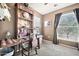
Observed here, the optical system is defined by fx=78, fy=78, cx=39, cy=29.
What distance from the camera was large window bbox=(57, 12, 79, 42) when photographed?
4.78ft

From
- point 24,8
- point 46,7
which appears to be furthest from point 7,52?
point 46,7

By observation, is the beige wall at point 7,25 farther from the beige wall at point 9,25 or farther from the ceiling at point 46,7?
the ceiling at point 46,7

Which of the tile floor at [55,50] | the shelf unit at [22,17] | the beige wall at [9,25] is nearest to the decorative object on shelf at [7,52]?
the beige wall at [9,25]

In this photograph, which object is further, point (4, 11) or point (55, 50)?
point (55, 50)

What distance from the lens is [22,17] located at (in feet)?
4.97

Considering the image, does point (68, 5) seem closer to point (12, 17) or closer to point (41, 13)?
point (41, 13)

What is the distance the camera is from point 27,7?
1483mm

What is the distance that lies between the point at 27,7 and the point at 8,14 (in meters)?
0.37

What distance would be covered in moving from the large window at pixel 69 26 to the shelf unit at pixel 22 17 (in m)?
0.62

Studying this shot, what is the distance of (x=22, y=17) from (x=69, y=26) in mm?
910

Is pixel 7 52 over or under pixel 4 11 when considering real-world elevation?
under

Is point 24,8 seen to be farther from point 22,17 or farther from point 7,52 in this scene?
point 7,52

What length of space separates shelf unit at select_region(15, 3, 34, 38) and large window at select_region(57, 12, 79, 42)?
62 cm

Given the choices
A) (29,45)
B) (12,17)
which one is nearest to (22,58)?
(29,45)
